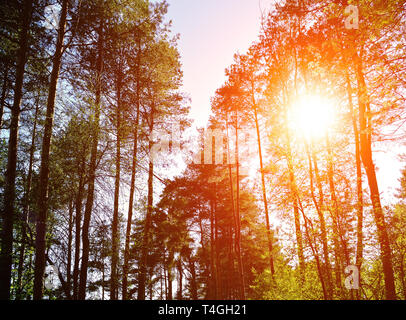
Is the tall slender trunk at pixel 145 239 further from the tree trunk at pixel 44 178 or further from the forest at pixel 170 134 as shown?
the tree trunk at pixel 44 178

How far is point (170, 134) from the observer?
1165cm

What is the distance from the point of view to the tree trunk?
5105 mm

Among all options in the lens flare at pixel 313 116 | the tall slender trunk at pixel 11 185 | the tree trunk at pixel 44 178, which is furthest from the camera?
the lens flare at pixel 313 116

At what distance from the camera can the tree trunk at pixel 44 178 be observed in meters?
5.11

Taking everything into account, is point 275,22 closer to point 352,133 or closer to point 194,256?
point 352,133

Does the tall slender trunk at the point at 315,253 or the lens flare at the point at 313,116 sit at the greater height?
the lens flare at the point at 313,116

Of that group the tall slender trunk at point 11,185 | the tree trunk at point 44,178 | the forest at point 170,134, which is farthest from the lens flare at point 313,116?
the tall slender trunk at point 11,185

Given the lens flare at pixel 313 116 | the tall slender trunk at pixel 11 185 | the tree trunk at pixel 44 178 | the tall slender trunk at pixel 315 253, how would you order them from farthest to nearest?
the lens flare at pixel 313 116, the tall slender trunk at pixel 315 253, the tall slender trunk at pixel 11 185, the tree trunk at pixel 44 178

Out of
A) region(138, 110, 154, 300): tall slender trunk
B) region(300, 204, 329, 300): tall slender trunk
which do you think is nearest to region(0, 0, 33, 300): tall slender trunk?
region(138, 110, 154, 300): tall slender trunk

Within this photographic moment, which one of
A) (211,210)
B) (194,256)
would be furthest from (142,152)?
Result: (194,256)

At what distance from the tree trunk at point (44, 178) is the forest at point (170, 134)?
0.03 metres

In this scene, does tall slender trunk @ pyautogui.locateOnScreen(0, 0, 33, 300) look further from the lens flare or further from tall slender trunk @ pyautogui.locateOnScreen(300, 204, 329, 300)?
the lens flare

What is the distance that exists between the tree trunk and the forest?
3cm
